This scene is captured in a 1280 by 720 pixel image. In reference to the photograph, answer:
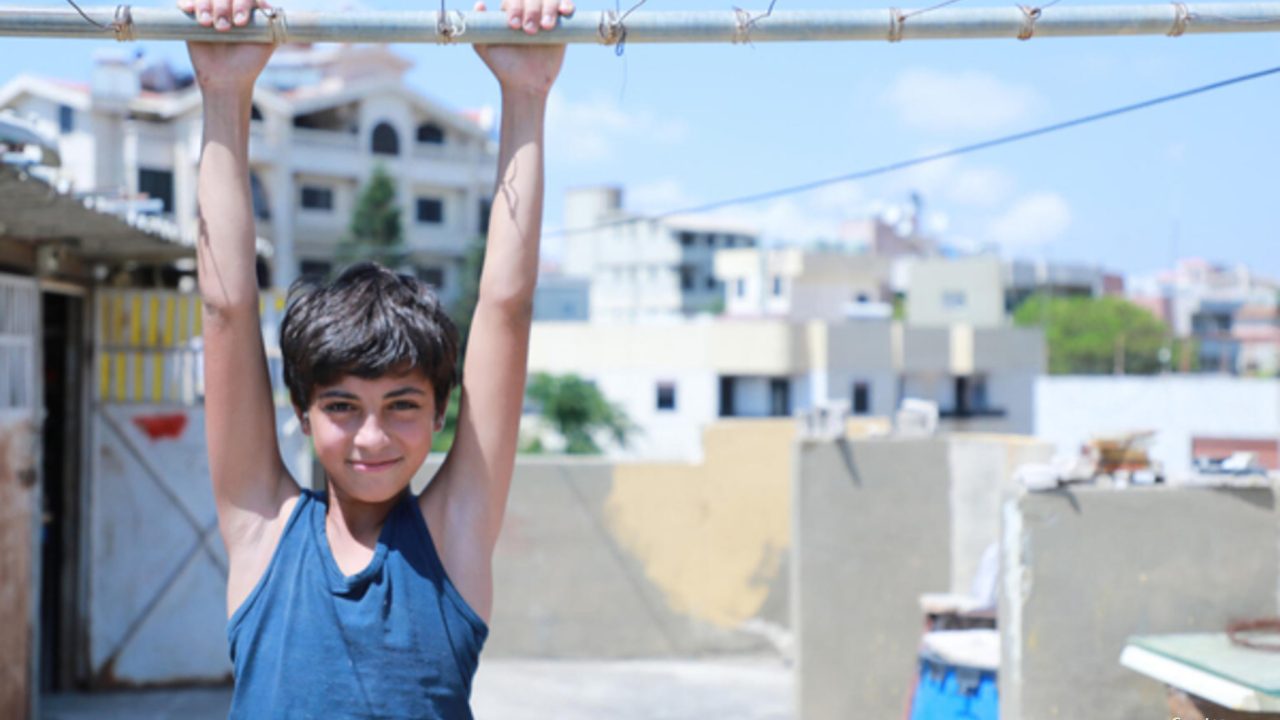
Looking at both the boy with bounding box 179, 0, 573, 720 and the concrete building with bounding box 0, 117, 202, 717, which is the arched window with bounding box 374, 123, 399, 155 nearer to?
the concrete building with bounding box 0, 117, 202, 717

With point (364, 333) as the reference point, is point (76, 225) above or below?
above

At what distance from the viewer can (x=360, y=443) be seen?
6.37 feet

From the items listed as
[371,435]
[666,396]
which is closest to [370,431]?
Result: [371,435]

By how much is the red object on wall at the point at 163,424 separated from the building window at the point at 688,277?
150 ft

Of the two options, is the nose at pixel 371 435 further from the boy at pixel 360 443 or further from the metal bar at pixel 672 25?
the metal bar at pixel 672 25

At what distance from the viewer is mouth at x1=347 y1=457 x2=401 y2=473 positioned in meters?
1.95

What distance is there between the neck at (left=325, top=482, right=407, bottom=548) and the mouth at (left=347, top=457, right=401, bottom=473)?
0.27ft

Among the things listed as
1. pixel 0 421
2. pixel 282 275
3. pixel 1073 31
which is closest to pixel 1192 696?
pixel 1073 31

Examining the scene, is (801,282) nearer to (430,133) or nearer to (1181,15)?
(430,133)

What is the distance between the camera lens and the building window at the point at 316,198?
36281 mm

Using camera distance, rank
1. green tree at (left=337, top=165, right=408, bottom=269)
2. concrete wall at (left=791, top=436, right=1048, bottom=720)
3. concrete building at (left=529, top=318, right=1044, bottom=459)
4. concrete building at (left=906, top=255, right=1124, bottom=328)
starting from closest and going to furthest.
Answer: concrete wall at (left=791, top=436, right=1048, bottom=720) < concrete building at (left=529, top=318, right=1044, bottom=459) < green tree at (left=337, top=165, right=408, bottom=269) < concrete building at (left=906, top=255, right=1124, bottom=328)

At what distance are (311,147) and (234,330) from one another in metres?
35.3

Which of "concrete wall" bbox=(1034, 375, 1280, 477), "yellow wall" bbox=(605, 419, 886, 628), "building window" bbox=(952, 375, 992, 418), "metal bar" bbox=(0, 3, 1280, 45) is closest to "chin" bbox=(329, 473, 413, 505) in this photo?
"metal bar" bbox=(0, 3, 1280, 45)

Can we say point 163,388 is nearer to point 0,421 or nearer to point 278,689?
point 0,421
